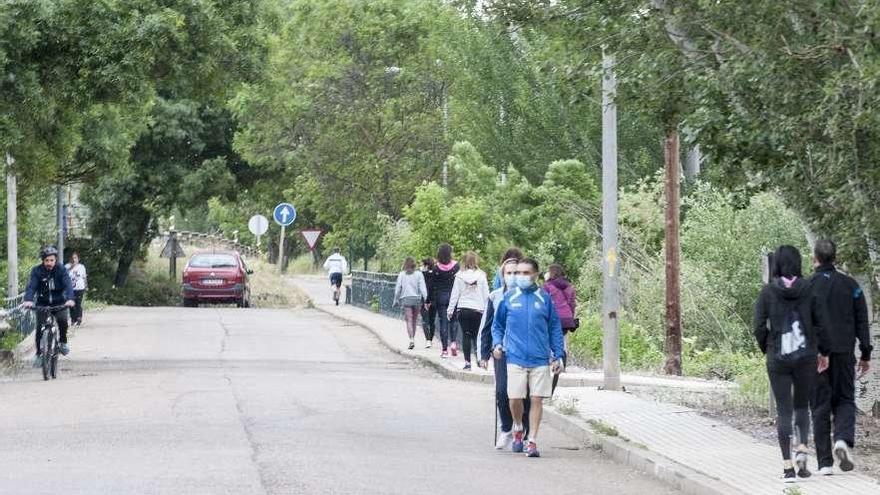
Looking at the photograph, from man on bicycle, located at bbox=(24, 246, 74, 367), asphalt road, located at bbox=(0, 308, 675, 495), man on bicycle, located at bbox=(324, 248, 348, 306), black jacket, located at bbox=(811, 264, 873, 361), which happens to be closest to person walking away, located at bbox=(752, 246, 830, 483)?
black jacket, located at bbox=(811, 264, 873, 361)

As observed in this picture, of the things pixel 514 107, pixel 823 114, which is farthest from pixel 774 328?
pixel 514 107

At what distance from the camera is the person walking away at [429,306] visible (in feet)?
83.6

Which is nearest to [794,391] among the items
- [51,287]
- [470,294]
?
[470,294]

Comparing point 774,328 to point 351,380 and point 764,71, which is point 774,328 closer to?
point 764,71

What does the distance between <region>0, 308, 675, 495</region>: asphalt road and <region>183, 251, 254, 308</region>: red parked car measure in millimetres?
21054

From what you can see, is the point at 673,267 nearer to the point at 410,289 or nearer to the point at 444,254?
the point at 444,254

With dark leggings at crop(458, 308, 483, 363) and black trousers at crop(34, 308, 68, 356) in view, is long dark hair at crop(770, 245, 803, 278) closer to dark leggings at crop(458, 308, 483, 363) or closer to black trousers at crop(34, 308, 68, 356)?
dark leggings at crop(458, 308, 483, 363)

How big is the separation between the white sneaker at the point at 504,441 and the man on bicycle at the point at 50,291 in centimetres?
949

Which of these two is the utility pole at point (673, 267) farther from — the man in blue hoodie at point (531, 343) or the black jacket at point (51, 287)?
the man in blue hoodie at point (531, 343)

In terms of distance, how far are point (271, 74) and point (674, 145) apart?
7.02m

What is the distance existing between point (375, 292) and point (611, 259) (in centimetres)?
2436

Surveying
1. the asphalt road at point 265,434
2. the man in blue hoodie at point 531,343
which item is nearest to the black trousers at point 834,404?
the asphalt road at point 265,434

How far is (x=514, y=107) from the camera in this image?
130 feet

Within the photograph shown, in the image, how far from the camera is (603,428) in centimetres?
1442
